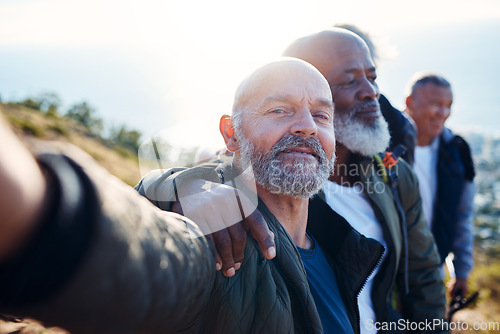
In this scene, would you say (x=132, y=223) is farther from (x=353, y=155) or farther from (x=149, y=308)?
(x=353, y=155)

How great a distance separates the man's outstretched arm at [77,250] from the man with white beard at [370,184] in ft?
6.56

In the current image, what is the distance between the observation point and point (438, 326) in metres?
2.84

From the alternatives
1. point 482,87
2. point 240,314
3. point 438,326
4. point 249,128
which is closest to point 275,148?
point 249,128

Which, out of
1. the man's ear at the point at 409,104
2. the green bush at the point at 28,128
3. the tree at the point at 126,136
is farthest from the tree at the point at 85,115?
the man's ear at the point at 409,104

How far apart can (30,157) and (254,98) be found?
148cm

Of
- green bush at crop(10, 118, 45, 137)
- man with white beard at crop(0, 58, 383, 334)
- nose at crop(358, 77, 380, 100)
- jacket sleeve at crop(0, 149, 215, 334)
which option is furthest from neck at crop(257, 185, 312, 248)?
green bush at crop(10, 118, 45, 137)

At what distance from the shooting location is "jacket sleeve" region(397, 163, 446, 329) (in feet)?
9.53

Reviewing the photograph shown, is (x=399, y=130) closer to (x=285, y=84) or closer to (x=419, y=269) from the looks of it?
(x=419, y=269)

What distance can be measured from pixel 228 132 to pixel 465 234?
12.5 ft

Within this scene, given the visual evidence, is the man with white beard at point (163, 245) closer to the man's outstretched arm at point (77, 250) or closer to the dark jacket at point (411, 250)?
the man's outstretched arm at point (77, 250)

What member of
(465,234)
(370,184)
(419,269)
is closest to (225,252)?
(370,184)

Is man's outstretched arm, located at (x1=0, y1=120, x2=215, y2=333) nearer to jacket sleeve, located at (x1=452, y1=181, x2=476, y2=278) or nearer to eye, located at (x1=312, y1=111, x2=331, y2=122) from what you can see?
eye, located at (x1=312, y1=111, x2=331, y2=122)

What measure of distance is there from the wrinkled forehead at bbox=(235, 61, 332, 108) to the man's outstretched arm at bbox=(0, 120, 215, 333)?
1.29 m

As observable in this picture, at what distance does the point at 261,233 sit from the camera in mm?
1402
